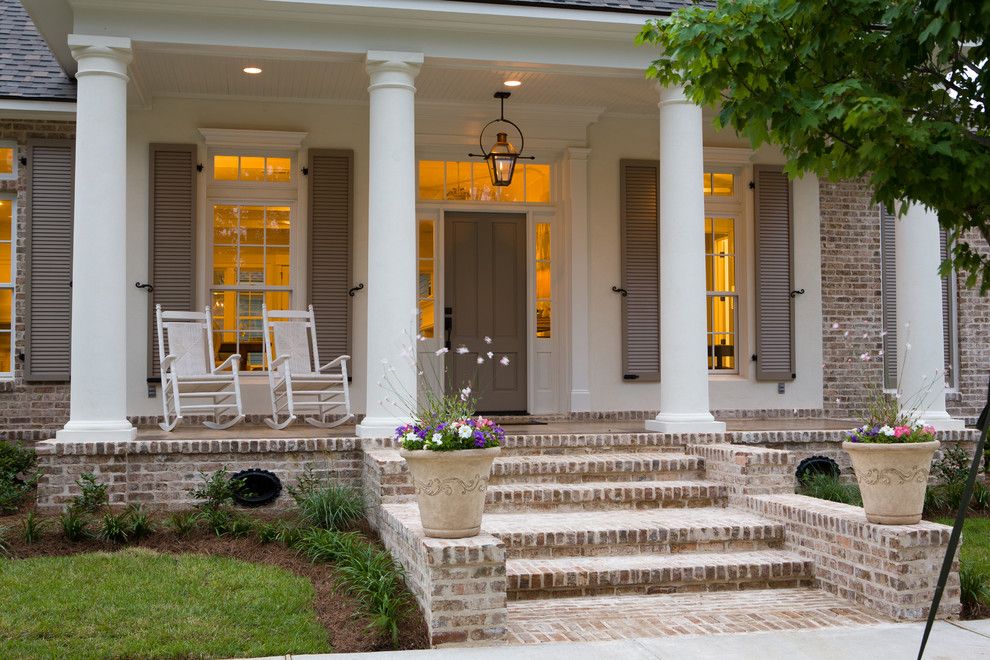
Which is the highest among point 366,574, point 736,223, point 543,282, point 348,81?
point 348,81

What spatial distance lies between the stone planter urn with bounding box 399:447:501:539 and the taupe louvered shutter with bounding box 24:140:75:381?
18.9 feet

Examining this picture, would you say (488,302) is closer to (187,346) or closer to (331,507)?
(187,346)

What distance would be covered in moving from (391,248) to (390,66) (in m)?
1.44

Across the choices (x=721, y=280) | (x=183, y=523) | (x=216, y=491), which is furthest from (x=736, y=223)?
(x=183, y=523)

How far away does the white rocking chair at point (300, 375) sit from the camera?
28.6ft

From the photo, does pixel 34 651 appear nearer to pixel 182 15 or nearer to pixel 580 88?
pixel 182 15

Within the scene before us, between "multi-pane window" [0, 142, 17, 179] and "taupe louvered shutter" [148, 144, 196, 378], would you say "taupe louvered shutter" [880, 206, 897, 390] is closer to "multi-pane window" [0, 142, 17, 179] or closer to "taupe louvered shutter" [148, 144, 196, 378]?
"taupe louvered shutter" [148, 144, 196, 378]

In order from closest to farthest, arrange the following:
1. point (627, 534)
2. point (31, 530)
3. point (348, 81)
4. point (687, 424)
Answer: point (627, 534)
point (31, 530)
point (687, 424)
point (348, 81)

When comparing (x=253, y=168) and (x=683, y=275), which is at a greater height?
(x=253, y=168)

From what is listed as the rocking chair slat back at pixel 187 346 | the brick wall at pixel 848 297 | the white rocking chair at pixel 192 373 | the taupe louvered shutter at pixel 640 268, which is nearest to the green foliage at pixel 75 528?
the white rocking chair at pixel 192 373

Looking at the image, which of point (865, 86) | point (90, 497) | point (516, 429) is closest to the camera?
point (865, 86)

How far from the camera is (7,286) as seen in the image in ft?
32.2

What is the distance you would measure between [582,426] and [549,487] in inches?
87.6

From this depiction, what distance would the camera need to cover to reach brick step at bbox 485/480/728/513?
6.87 metres
